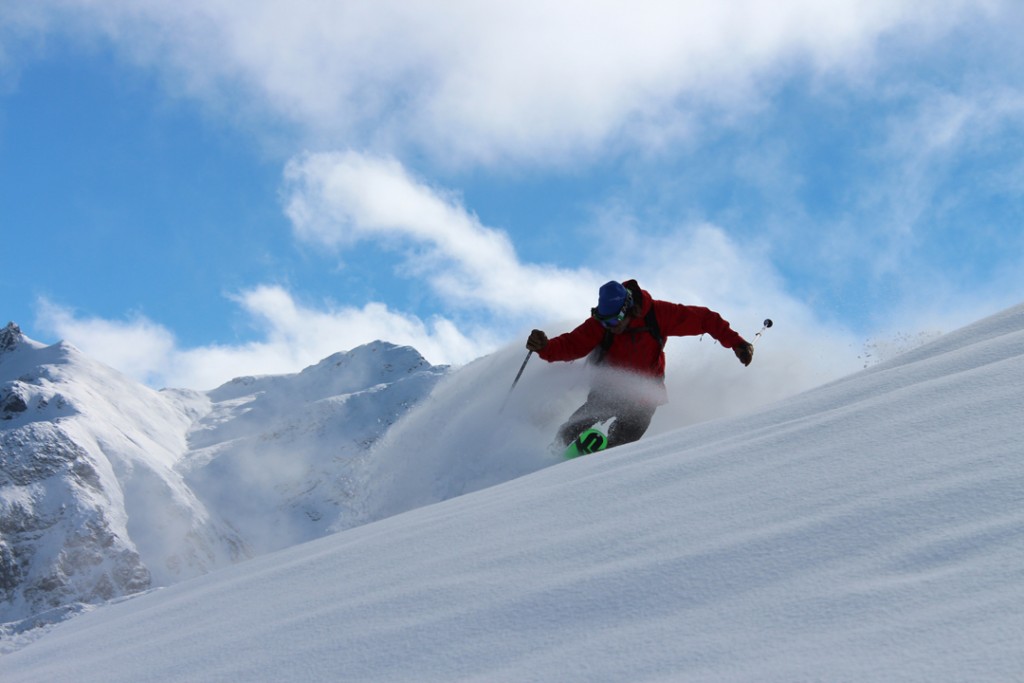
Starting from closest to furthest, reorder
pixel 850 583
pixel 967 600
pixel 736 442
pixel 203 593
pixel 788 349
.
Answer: pixel 967 600 < pixel 850 583 < pixel 736 442 < pixel 203 593 < pixel 788 349

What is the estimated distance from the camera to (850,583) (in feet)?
7.09

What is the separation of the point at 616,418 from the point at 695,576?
23.2ft

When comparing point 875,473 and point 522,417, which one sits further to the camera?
point 522,417

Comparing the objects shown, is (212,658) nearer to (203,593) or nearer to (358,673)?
(358,673)

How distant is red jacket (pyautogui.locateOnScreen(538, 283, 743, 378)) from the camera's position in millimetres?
9414

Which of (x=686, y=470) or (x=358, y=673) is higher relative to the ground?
(x=686, y=470)

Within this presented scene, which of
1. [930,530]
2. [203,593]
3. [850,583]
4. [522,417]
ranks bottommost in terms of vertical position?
[850,583]

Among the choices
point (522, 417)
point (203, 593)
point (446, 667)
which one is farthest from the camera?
point (522, 417)

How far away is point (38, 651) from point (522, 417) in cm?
851

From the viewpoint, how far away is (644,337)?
31.0 feet

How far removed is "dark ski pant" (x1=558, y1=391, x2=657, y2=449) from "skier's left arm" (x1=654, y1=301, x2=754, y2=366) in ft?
2.92

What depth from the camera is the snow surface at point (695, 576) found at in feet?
6.45

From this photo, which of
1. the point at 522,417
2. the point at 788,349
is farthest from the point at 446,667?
the point at 788,349

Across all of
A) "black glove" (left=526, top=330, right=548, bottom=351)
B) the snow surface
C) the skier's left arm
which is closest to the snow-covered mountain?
"black glove" (left=526, top=330, right=548, bottom=351)
